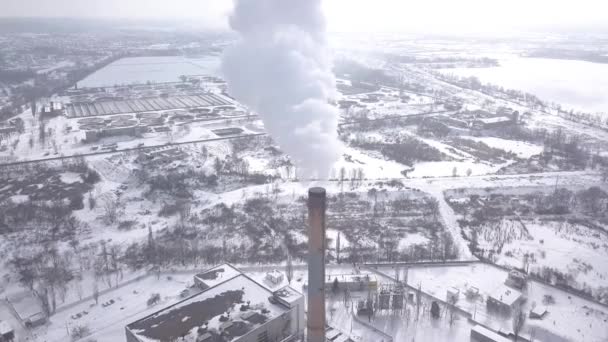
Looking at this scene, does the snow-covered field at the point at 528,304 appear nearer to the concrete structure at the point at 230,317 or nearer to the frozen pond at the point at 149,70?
the concrete structure at the point at 230,317

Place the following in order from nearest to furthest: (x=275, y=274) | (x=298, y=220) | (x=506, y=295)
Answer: (x=506, y=295), (x=275, y=274), (x=298, y=220)

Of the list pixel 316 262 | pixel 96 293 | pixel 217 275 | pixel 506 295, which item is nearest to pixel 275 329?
pixel 316 262

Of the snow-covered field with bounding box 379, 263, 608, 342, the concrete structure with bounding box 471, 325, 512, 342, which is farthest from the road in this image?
the concrete structure with bounding box 471, 325, 512, 342

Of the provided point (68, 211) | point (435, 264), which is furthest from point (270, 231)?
point (68, 211)

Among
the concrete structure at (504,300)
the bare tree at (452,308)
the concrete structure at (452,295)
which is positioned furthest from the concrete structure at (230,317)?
the concrete structure at (504,300)

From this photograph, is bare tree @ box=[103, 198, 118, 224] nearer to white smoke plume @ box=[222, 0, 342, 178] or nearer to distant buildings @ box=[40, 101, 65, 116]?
white smoke plume @ box=[222, 0, 342, 178]

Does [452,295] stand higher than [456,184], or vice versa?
[456,184]

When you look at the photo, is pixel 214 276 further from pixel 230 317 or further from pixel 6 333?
pixel 6 333
